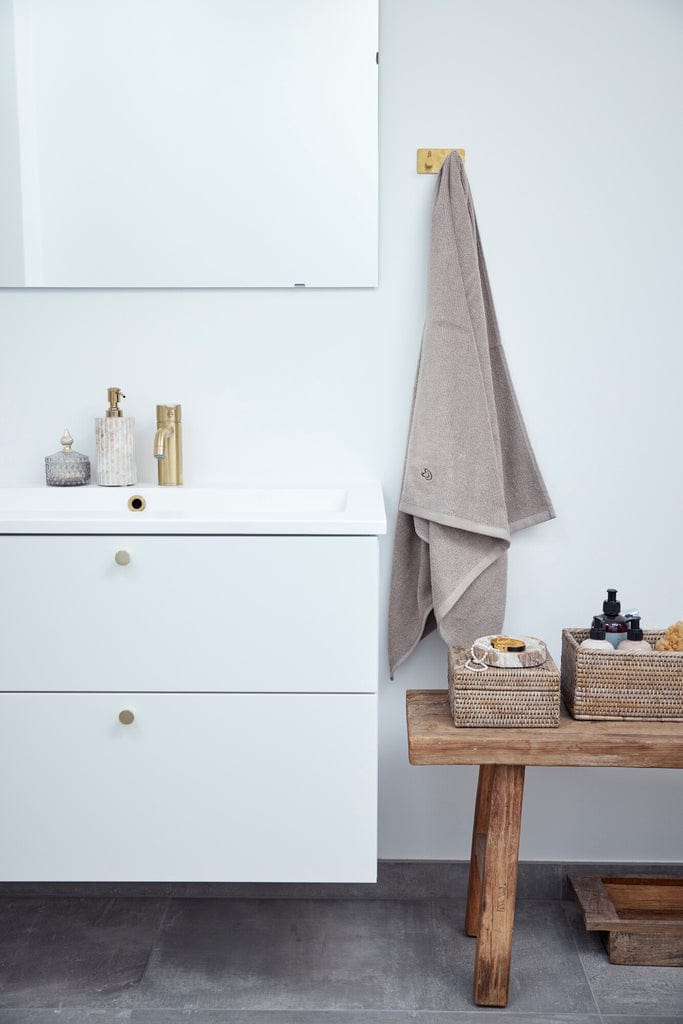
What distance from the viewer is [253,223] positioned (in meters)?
1.85

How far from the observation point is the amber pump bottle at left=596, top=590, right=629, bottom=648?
1682 millimetres

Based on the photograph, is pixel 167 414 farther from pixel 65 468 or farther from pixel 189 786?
pixel 189 786

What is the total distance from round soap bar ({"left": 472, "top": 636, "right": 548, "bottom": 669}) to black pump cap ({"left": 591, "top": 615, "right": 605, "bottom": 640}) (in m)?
0.12

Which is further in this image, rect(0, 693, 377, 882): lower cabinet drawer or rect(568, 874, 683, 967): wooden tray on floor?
rect(568, 874, 683, 967): wooden tray on floor

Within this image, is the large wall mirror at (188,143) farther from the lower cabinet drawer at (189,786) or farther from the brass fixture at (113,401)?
the lower cabinet drawer at (189,786)

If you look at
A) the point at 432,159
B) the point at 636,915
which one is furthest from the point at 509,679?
the point at 432,159

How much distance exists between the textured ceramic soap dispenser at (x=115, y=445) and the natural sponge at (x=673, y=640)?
1.09m

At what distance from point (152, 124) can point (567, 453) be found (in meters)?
1.10

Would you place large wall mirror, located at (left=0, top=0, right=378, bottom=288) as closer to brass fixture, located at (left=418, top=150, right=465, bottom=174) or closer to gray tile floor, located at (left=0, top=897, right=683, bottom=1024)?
brass fixture, located at (left=418, top=150, right=465, bottom=174)

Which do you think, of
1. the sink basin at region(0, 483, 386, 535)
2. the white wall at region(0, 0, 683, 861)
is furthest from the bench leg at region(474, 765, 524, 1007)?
the sink basin at region(0, 483, 386, 535)

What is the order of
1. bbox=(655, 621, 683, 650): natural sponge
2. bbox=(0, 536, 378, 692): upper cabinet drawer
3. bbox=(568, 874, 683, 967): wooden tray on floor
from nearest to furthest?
bbox=(0, 536, 378, 692): upper cabinet drawer, bbox=(655, 621, 683, 650): natural sponge, bbox=(568, 874, 683, 967): wooden tray on floor

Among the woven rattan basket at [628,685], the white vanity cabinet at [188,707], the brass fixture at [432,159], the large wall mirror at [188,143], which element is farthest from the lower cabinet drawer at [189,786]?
the brass fixture at [432,159]

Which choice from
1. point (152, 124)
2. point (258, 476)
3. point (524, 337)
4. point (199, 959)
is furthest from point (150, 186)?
point (199, 959)

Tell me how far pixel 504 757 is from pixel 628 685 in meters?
0.27
